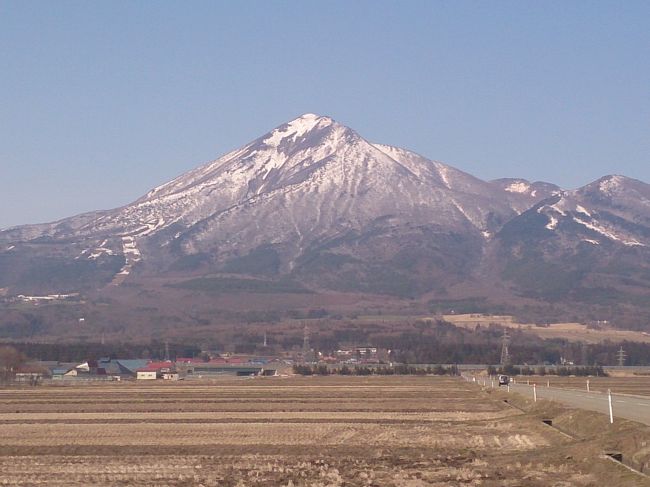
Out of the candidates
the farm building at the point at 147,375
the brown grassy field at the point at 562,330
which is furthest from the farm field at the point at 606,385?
the brown grassy field at the point at 562,330

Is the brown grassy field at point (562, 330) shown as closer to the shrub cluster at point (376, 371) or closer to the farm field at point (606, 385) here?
the shrub cluster at point (376, 371)

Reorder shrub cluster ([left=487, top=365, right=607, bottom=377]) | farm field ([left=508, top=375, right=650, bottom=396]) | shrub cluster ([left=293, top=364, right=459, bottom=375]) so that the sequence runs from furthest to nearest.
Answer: shrub cluster ([left=293, top=364, right=459, bottom=375]), shrub cluster ([left=487, top=365, right=607, bottom=377]), farm field ([left=508, top=375, right=650, bottom=396])

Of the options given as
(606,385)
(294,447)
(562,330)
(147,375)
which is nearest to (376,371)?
(147,375)

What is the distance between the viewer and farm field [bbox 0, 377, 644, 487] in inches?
854

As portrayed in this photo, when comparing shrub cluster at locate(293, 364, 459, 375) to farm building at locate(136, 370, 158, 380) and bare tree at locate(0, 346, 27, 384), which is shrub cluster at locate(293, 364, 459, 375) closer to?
farm building at locate(136, 370, 158, 380)

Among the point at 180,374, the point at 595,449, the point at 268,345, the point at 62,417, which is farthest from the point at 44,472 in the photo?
the point at 268,345

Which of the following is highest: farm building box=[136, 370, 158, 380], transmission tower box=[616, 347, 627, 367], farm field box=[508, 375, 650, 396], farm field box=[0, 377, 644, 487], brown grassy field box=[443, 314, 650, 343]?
brown grassy field box=[443, 314, 650, 343]

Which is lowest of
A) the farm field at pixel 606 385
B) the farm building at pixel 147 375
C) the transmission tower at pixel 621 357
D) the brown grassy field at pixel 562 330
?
the farm field at pixel 606 385

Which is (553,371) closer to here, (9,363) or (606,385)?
(606,385)

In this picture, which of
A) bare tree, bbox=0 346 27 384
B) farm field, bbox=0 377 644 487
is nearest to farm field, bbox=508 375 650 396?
farm field, bbox=0 377 644 487

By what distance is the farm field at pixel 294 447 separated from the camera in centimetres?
2170

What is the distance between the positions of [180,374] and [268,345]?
40.4m

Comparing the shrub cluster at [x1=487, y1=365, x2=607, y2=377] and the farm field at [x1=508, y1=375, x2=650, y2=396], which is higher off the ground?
the shrub cluster at [x1=487, y1=365, x2=607, y2=377]

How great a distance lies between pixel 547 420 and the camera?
3384 cm
